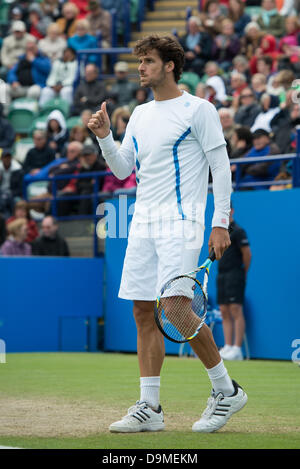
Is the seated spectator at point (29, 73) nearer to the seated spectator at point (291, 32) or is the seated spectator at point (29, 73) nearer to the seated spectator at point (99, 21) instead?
the seated spectator at point (99, 21)

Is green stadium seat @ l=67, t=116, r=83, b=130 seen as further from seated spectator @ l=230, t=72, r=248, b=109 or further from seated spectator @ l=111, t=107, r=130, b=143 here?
seated spectator @ l=230, t=72, r=248, b=109

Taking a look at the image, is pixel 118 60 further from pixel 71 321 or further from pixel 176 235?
pixel 176 235

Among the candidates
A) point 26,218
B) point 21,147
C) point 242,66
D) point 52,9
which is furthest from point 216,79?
point 52,9

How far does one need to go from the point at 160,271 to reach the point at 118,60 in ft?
51.4

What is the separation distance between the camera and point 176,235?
19.4ft

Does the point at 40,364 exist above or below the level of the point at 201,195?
below

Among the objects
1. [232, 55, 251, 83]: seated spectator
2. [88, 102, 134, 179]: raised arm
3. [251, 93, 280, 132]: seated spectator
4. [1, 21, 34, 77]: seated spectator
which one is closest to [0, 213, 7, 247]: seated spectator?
[251, 93, 280, 132]: seated spectator

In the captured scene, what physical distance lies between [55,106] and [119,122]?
415 cm

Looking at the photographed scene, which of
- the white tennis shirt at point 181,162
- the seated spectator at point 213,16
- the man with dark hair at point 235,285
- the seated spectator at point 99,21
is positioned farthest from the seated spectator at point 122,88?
the white tennis shirt at point 181,162

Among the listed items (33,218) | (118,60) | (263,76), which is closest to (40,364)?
(33,218)

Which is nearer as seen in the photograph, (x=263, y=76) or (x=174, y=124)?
(x=174, y=124)

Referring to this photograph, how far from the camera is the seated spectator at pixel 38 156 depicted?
58.7 ft

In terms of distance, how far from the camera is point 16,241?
596 inches

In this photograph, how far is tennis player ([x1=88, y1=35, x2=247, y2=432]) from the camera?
592cm
